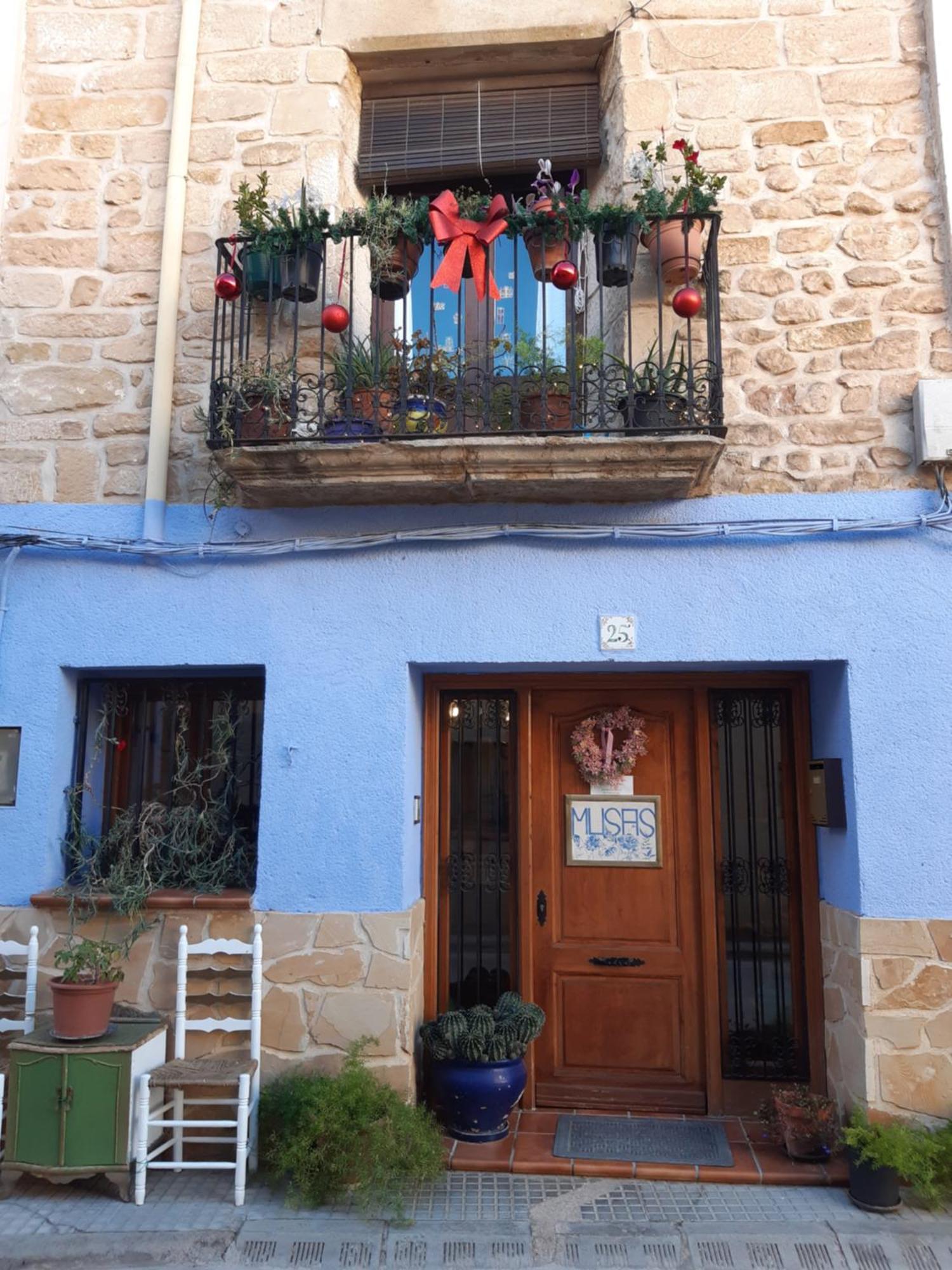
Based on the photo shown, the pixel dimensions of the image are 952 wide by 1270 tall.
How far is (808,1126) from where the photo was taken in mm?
4207

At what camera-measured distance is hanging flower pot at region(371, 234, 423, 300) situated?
470cm

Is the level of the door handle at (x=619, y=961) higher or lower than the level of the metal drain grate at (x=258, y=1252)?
higher

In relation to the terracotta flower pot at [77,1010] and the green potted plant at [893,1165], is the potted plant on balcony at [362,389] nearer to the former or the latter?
the terracotta flower pot at [77,1010]

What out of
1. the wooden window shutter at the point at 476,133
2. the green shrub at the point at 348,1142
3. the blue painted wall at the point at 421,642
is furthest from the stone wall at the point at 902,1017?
the wooden window shutter at the point at 476,133

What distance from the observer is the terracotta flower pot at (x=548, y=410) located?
4.58 m

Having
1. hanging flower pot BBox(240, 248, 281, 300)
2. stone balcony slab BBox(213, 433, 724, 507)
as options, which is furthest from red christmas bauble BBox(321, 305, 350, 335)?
stone balcony slab BBox(213, 433, 724, 507)

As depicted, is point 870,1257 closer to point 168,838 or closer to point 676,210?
point 168,838

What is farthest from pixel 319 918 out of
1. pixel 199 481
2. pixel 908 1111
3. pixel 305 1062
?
pixel 908 1111

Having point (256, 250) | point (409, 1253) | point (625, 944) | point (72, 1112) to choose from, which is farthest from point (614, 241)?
point (72, 1112)

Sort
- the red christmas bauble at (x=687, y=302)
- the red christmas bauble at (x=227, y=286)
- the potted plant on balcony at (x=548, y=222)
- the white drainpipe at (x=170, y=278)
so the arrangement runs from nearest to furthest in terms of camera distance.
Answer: the red christmas bauble at (x=687, y=302) < the potted plant on balcony at (x=548, y=222) < the red christmas bauble at (x=227, y=286) < the white drainpipe at (x=170, y=278)

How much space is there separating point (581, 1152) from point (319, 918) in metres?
1.58

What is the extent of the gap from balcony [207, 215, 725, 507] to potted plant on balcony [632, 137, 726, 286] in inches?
0.8

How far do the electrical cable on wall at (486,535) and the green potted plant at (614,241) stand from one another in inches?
48.3

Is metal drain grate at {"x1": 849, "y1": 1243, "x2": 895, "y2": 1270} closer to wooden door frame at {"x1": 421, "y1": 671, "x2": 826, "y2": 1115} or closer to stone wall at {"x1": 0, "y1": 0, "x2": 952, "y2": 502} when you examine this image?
wooden door frame at {"x1": 421, "y1": 671, "x2": 826, "y2": 1115}
